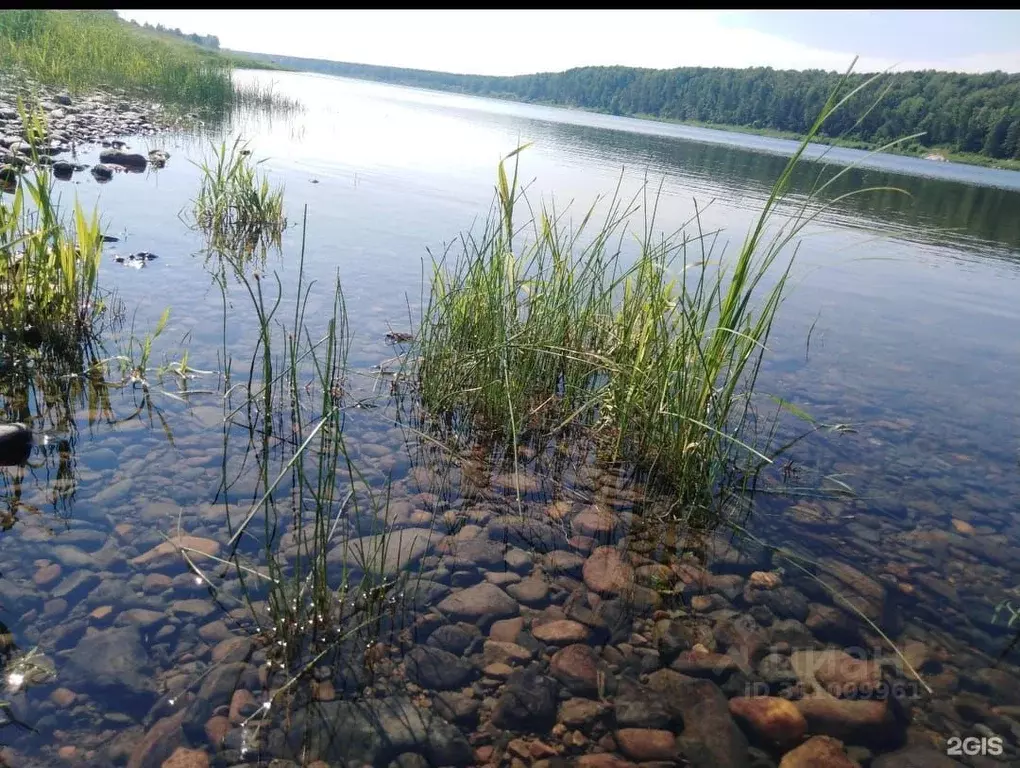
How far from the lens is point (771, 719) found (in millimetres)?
2199

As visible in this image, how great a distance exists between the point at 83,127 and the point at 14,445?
12.5 m

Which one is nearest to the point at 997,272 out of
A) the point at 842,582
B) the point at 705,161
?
the point at 842,582

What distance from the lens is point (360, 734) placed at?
2.00 m

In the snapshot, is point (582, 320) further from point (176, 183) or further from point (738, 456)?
point (176, 183)

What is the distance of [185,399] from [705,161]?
25951 mm

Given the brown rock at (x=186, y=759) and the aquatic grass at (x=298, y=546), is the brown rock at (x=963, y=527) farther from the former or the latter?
the brown rock at (x=186, y=759)

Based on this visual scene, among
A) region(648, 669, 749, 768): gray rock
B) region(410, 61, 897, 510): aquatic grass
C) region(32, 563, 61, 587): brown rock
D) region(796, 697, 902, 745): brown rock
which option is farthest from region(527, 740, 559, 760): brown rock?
region(32, 563, 61, 587): brown rock

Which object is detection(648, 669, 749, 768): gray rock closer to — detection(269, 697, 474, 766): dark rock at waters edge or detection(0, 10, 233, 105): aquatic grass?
detection(269, 697, 474, 766): dark rock at waters edge

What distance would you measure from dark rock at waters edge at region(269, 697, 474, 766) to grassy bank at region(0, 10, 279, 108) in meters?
18.1

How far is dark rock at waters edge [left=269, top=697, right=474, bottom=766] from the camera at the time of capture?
1.93m

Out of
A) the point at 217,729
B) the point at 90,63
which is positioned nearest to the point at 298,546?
the point at 217,729

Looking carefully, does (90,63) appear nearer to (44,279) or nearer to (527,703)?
(44,279)

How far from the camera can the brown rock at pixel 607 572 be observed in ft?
9.13

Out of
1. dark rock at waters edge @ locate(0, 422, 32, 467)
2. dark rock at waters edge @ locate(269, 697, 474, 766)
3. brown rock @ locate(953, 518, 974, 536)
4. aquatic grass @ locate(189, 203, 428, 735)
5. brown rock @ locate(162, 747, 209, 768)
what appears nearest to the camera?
brown rock @ locate(162, 747, 209, 768)
